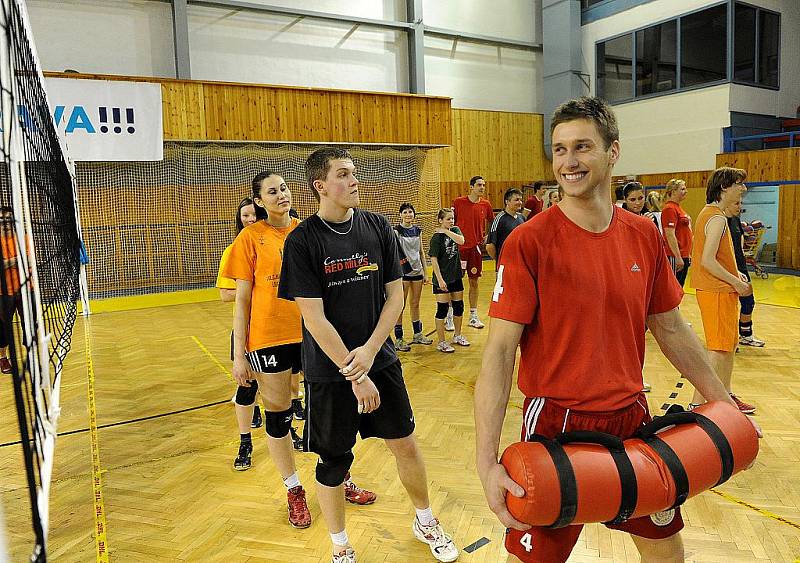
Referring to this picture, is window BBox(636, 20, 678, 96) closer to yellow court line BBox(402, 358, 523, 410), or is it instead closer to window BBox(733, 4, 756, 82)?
window BBox(733, 4, 756, 82)

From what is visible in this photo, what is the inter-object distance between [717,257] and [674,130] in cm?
1179

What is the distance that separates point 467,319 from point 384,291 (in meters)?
6.10

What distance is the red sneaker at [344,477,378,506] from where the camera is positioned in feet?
11.2

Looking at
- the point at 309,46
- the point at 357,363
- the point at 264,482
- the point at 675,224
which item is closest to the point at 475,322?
the point at 675,224

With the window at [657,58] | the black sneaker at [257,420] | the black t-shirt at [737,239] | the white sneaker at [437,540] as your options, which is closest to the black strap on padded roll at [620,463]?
the white sneaker at [437,540]

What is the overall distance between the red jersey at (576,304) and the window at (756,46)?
14411 mm

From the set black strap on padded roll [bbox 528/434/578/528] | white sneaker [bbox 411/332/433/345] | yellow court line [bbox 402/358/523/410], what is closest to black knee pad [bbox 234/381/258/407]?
yellow court line [bbox 402/358/523/410]

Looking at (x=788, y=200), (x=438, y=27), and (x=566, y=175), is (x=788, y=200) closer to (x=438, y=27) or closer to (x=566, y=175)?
(x=438, y=27)

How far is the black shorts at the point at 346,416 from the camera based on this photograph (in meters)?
2.62

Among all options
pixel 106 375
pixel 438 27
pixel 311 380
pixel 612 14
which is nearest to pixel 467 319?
pixel 106 375

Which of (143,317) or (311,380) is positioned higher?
(311,380)

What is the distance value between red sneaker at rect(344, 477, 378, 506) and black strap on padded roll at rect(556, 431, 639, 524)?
2.03 m

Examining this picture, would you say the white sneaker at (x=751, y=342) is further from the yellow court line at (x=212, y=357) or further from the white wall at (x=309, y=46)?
the white wall at (x=309, y=46)

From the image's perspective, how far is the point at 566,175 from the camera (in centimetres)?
170
